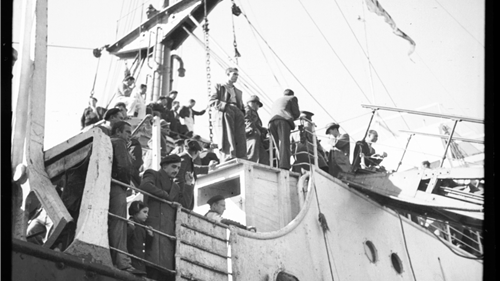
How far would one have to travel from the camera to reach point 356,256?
35.6 feet

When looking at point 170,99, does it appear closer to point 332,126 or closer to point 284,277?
point 332,126

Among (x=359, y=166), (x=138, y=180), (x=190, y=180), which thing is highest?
(x=359, y=166)

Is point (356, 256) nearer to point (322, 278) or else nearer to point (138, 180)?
point (322, 278)

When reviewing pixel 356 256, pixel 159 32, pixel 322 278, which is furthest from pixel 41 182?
pixel 159 32

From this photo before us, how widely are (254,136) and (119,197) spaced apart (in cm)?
492

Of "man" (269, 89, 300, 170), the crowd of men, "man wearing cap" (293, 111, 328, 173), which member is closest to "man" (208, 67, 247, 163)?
the crowd of men

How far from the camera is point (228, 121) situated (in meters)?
10.9

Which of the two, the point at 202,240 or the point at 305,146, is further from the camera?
the point at 305,146

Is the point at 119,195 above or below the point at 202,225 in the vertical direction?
below

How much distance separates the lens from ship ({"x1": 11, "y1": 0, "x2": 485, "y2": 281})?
20.9 ft

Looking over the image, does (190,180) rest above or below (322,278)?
above

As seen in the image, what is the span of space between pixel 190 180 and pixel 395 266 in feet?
15.1

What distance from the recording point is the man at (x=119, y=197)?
668 centimetres

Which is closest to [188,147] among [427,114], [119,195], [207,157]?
[207,157]
